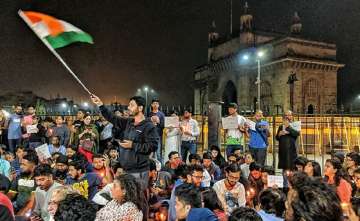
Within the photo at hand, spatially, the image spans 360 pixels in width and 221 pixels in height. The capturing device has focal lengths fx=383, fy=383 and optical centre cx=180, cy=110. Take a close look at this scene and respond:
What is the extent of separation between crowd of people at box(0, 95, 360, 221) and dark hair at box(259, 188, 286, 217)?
0.01m

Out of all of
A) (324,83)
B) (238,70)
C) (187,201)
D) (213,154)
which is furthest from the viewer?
(238,70)

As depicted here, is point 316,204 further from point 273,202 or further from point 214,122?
point 214,122

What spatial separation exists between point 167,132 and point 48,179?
17.9 ft

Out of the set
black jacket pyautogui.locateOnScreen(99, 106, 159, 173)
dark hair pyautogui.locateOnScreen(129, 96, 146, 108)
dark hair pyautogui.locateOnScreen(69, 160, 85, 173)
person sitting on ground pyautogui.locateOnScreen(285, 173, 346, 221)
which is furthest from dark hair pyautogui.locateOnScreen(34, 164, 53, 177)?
person sitting on ground pyautogui.locateOnScreen(285, 173, 346, 221)

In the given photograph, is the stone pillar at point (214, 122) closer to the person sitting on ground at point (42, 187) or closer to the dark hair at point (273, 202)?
the person sitting on ground at point (42, 187)

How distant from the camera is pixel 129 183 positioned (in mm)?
4895

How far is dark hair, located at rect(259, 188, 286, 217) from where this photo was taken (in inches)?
199

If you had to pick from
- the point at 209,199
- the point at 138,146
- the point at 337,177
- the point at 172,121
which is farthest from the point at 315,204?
the point at 172,121

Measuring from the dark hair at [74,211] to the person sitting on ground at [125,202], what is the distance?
2.52ft

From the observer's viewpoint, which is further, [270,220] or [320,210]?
[270,220]

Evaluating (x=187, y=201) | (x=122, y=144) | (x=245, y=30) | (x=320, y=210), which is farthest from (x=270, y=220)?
(x=245, y=30)

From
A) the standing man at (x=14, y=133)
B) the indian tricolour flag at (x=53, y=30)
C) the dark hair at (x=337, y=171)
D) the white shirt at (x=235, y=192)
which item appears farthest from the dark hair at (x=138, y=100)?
the standing man at (x=14, y=133)

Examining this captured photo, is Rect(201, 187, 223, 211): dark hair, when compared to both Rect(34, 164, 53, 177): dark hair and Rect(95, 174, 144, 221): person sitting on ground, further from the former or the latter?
Rect(34, 164, 53, 177): dark hair

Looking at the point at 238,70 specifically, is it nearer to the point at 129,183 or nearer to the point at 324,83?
the point at 324,83
